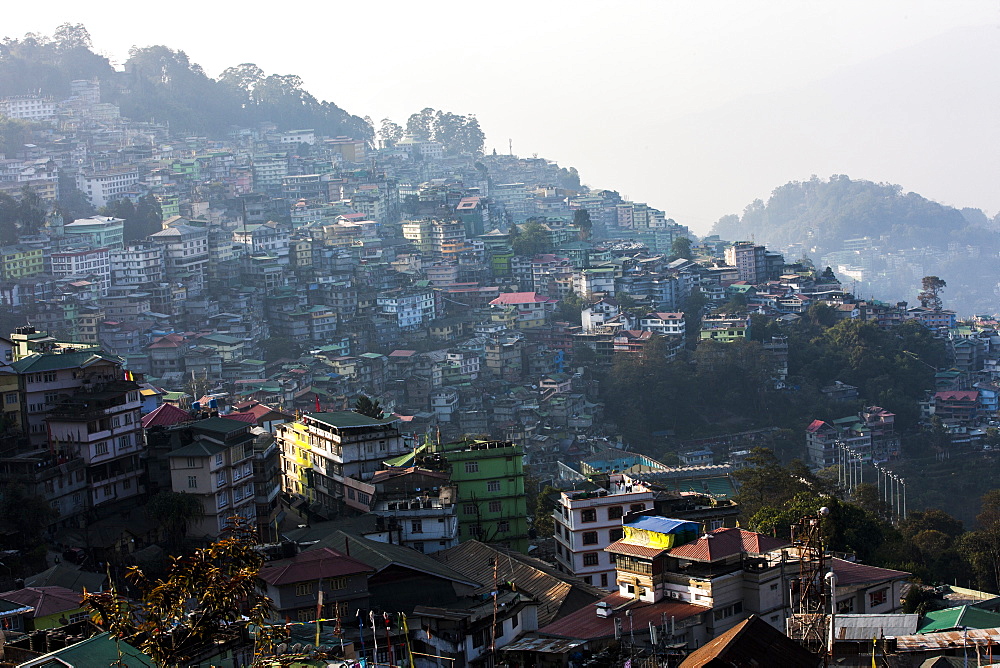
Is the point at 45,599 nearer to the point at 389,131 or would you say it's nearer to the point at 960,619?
the point at 960,619

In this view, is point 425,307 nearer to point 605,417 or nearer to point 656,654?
point 605,417

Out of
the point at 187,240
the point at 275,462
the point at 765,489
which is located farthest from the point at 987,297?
the point at 275,462

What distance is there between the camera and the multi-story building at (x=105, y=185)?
47281 millimetres

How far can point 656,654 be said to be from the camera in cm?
965

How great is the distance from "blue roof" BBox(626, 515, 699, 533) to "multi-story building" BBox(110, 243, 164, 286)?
2748cm

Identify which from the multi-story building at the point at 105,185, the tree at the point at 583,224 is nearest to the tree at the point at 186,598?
the multi-story building at the point at 105,185

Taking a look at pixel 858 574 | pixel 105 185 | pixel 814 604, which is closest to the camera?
pixel 814 604

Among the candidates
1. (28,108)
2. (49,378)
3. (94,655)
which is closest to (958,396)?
(49,378)

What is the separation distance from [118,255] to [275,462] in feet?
72.1

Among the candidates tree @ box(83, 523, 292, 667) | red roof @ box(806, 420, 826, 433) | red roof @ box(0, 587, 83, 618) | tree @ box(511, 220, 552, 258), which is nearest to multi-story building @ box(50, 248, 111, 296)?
tree @ box(511, 220, 552, 258)

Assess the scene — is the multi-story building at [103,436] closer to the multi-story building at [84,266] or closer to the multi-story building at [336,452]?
the multi-story building at [336,452]

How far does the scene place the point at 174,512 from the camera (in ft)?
50.1

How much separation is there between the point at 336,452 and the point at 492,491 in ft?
7.14

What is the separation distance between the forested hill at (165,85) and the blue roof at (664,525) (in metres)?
52.3
